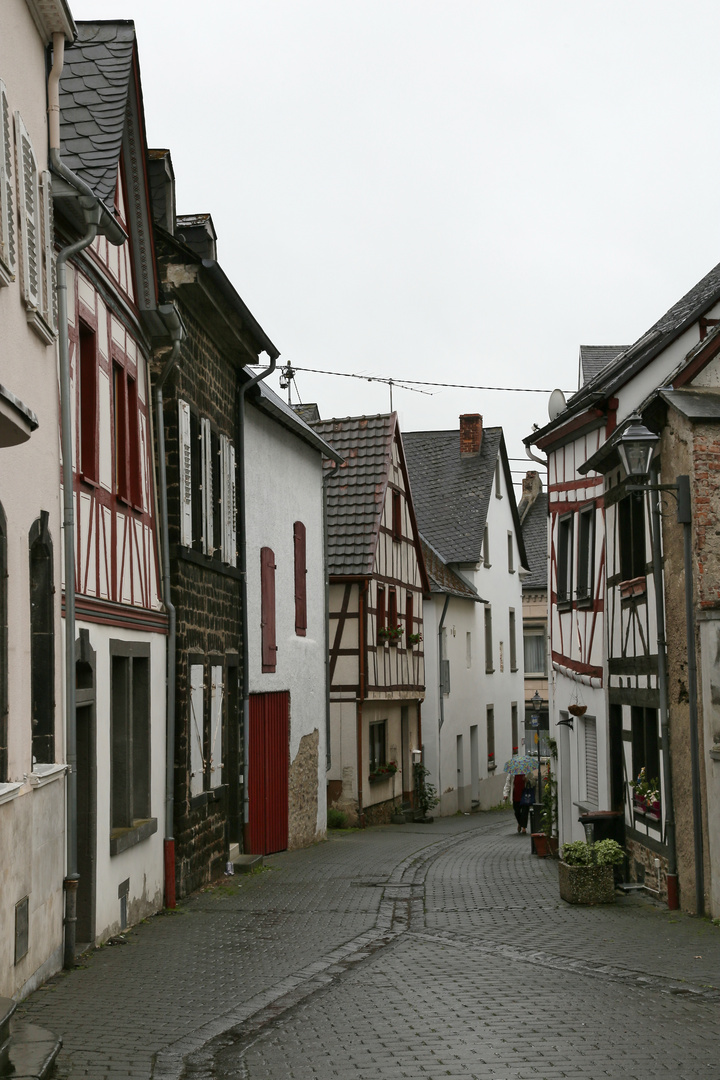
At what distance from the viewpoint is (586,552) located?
18406 mm

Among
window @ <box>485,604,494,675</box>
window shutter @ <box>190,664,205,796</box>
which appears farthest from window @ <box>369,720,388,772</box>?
window shutter @ <box>190,664,205,796</box>

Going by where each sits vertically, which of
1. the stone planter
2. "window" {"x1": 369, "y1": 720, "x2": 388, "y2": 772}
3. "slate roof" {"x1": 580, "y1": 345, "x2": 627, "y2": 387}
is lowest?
the stone planter

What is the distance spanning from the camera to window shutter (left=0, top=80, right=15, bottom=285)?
8.14 metres

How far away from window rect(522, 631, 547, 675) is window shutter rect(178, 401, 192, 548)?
3686 centimetres

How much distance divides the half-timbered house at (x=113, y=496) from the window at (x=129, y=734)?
1 cm

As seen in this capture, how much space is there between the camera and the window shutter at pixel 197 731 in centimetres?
1463

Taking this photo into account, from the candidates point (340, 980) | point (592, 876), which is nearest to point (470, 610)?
point (592, 876)

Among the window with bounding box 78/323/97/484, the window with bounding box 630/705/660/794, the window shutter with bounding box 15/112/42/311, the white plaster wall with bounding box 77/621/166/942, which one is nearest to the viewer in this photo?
the window shutter with bounding box 15/112/42/311

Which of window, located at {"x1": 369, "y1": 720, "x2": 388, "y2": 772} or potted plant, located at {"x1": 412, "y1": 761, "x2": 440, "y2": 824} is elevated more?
window, located at {"x1": 369, "y1": 720, "x2": 388, "y2": 772}

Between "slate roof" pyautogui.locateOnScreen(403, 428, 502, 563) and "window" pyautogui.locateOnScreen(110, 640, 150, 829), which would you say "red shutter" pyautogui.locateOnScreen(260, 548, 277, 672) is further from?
"slate roof" pyautogui.locateOnScreen(403, 428, 502, 563)

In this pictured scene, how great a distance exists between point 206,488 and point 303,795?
7537 millimetres

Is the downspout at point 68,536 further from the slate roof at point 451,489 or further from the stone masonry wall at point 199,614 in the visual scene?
the slate roof at point 451,489

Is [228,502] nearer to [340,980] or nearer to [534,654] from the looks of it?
[340,980]

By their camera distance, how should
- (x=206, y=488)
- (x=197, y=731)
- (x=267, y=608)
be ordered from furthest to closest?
(x=267, y=608)
(x=206, y=488)
(x=197, y=731)
